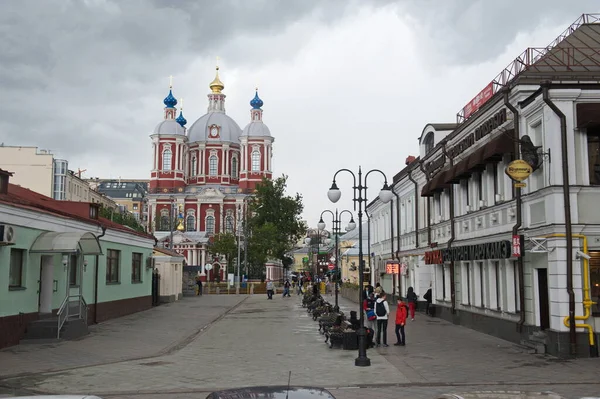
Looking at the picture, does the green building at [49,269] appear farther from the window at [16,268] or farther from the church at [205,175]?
the church at [205,175]

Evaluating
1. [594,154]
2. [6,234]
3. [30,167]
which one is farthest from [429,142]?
[30,167]

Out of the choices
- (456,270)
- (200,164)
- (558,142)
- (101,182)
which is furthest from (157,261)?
(101,182)

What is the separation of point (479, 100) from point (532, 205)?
6.44 meters

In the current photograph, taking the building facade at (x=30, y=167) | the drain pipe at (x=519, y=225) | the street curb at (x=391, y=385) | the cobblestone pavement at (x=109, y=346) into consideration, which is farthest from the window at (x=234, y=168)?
the street curb at (x=391, y=385)

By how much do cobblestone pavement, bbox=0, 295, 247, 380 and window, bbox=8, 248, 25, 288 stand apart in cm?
182

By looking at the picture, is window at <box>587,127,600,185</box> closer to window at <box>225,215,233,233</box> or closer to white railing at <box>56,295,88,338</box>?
white railing at <box>56,295,88,338</box>

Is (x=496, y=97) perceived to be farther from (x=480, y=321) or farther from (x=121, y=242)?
(x=121, y=242)

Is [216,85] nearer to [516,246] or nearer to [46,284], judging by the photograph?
[46,284]

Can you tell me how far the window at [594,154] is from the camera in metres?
16.2

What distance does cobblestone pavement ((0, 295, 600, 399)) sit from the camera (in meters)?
12.0

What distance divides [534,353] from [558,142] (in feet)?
17.8

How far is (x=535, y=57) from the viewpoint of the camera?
1925 cm

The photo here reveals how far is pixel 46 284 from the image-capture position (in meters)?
20.5

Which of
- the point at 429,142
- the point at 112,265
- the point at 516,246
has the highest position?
the point at 429,142
